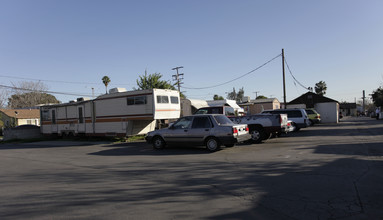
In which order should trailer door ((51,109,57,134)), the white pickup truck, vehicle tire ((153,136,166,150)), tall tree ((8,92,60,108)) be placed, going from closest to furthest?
vehicle tire ((153,136,166,150)), the white pickup truck, trailer door ((51,109,57,134)), tall tree ((8,92,60,108))

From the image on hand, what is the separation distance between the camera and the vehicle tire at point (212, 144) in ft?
36.0

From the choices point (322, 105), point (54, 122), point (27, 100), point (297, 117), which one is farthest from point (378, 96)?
point (27, 100)

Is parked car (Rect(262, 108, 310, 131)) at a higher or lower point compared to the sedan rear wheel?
higher

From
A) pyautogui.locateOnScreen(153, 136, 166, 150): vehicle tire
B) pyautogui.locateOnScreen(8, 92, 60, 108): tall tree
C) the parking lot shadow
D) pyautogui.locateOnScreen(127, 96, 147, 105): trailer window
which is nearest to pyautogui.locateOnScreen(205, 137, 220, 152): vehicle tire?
the parking lot shadow

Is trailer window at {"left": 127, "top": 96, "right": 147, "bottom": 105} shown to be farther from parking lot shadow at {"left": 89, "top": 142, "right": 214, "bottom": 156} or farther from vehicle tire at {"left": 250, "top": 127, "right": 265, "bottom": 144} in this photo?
vehicle tire at {"left": 250, "top": 127, "right": 265, "bottom": 144}

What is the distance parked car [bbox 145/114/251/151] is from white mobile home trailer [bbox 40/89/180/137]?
13.7 feet

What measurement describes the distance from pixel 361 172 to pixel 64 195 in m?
7.14

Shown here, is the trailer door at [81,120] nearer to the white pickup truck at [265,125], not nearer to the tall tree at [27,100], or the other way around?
the white pickup truck at [265,125]

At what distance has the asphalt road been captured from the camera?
4379 mm

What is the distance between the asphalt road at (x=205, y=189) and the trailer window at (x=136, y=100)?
7.86 metres

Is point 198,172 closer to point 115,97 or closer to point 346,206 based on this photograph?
point 346,206

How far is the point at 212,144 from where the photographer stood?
1105cm

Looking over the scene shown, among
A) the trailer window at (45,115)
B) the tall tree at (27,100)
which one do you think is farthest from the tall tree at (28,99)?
the trailer window at (45,115)

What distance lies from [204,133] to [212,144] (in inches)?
23.4
